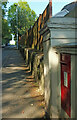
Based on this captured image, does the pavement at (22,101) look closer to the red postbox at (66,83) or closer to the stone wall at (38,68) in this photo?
the stone wall at (38,68)

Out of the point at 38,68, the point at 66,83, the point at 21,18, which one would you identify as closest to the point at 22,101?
the point at 38,68

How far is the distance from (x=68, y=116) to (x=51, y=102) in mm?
701

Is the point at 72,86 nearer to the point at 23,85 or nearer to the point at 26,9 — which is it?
the point at 23,85

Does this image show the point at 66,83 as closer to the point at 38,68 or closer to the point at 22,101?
the point at 22,101

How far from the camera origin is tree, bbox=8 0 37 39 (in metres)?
49.5

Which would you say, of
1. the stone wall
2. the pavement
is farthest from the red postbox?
the stone wall

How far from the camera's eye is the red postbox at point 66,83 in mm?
2896

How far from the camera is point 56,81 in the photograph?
3.51m

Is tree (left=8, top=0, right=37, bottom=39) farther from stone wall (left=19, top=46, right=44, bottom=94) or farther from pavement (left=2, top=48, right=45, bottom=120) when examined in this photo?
pavement (left=2, top=48, right=45, bottom=120)

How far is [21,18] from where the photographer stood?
5009 cm

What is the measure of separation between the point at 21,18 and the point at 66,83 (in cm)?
4973

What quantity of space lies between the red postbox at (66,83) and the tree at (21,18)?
4598cm

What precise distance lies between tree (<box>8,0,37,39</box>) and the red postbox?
45983mm

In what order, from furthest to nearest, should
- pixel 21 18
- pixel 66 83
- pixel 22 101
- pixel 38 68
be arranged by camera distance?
pixel 21 18 < pixel 38 68 < pixel 22 101 < pixel 66 83
